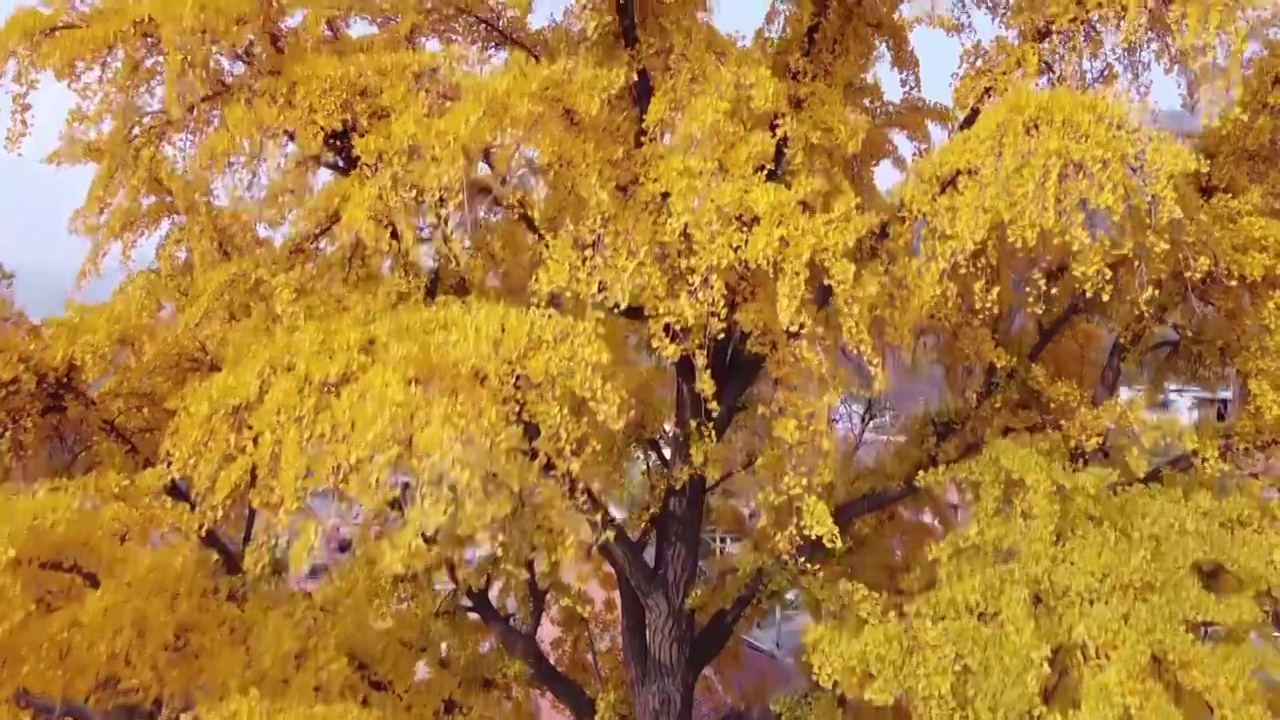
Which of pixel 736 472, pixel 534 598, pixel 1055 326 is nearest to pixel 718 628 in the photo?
pixel 736 472

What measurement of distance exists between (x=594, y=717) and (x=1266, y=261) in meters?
2.65

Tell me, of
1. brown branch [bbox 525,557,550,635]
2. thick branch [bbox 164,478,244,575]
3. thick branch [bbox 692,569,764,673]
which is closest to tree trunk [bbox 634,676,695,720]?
thick branch [bbox 692,569,764,673]

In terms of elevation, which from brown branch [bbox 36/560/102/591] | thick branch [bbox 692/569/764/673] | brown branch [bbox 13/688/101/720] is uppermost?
thick branch [bbox 692/569/764/673]

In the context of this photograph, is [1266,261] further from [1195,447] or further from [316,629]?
[316,629]

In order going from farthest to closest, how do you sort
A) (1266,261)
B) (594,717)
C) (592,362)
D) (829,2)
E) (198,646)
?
(594,717), (829,2), (1266,261), (198,646), (592,362)

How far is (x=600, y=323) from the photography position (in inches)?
89.7

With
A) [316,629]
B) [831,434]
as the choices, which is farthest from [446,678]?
[831,434]

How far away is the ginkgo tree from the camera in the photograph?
206 cm

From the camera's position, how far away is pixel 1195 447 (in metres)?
2.55

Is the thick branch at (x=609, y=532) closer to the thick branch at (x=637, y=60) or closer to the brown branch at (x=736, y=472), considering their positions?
the brown branch at (x=736, y=472)

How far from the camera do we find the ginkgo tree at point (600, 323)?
2.06 meters

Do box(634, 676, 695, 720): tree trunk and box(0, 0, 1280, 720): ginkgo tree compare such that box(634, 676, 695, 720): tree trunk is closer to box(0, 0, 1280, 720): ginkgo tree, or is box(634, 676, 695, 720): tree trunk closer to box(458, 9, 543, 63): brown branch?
box(0, 0, 1280, 720): ginkgo tree

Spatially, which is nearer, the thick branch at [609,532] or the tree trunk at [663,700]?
the thick branch at [609,532]

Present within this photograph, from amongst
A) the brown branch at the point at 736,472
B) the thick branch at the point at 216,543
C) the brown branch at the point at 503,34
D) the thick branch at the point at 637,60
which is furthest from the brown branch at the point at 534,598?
the brown branch at the point at 503,34
